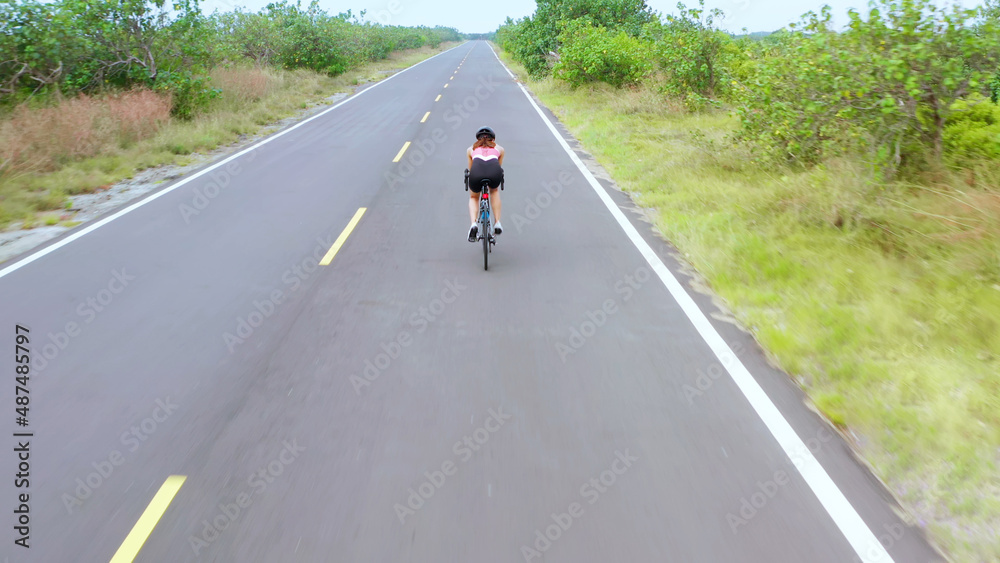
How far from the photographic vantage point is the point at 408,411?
184 inches

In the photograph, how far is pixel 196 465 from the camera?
13.5 ft

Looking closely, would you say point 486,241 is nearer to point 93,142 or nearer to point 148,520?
point 148,520

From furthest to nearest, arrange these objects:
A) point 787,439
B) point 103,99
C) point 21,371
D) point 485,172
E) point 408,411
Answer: point 103,99 → point 485,172 → point 21,371 → point 408,411 → point 787,439

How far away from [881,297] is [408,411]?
14.9 ft

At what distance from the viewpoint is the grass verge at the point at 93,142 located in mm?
11031

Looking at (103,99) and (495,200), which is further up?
(103,99)

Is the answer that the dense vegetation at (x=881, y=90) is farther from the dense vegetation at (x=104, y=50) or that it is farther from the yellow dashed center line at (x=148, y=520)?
the dense vegetation at (x=104, y=50)

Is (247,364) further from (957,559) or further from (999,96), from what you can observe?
(999,96)

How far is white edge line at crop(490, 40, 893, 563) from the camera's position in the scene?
3.45 m

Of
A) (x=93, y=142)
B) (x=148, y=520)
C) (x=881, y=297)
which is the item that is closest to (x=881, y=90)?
(x=881, y=297)

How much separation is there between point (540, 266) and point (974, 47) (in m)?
6.07

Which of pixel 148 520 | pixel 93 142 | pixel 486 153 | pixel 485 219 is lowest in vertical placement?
pixel 148 520

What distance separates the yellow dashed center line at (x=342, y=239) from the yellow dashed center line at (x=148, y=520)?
4.18 m

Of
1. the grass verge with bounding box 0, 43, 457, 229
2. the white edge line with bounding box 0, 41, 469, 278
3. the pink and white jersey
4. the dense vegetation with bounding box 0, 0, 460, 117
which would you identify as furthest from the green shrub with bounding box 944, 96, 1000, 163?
the dense vegetation with bounding box 0, 0, 460, 117
